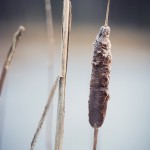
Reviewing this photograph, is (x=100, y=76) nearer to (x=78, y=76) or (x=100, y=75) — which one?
(x=100, y=75)

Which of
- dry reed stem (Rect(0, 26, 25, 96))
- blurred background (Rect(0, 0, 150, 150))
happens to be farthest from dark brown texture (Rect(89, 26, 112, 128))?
blurred background (Rect(0, 0, 150, 150))

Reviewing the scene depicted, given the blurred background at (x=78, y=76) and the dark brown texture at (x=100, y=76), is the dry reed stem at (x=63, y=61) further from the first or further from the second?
the blurred background at (x=78, y=76)

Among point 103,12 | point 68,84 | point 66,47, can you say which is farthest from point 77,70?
point 66,47

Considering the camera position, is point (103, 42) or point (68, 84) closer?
point (103, 42)

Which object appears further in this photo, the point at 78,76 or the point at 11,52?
the point at 78,76

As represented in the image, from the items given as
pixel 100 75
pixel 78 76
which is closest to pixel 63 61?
pixel 100 75

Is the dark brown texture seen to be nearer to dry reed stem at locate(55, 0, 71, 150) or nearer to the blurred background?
dry reed stem at locate(55, 0, 71, 150)

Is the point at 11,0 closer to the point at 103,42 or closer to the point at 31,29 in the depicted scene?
the point at 31,29
